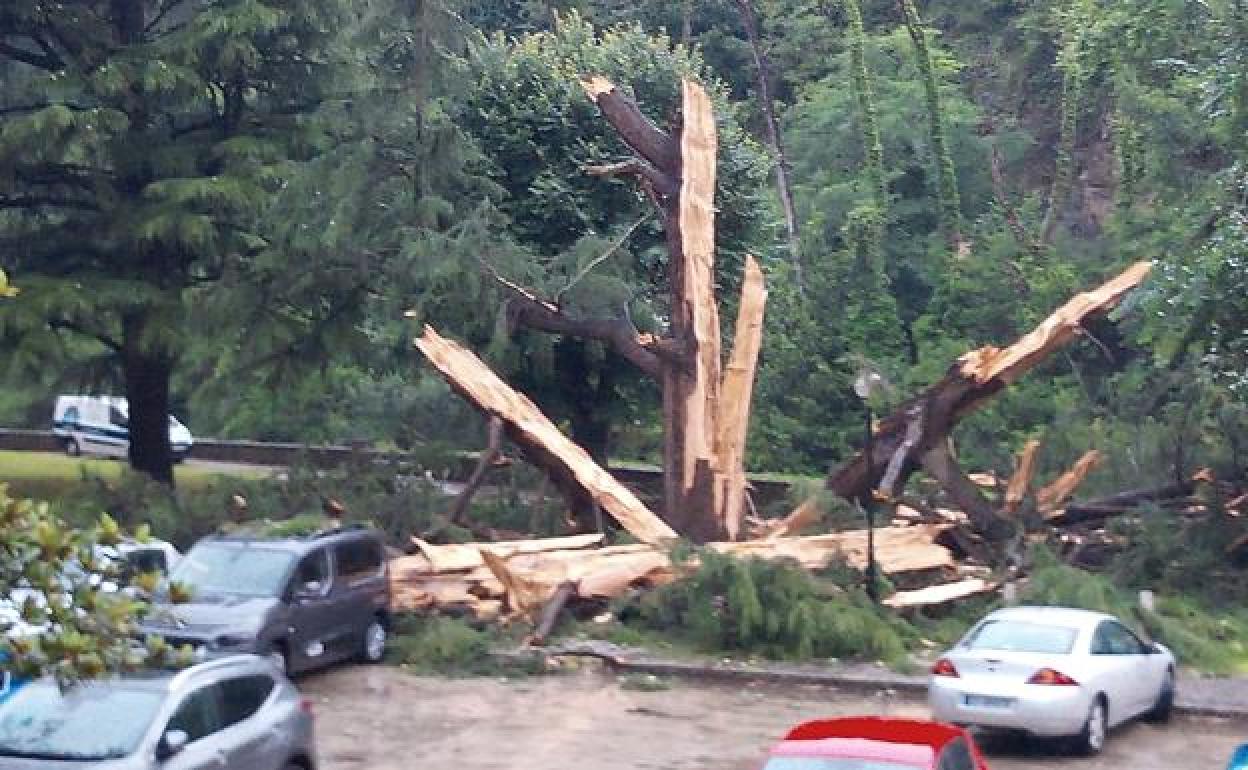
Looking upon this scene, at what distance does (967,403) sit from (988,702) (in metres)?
9.53

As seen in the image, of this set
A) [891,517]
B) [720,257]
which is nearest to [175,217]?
[720,257]

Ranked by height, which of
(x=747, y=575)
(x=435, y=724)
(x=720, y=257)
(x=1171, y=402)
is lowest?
(x=435, y=724)

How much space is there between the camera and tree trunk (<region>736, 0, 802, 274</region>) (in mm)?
49188

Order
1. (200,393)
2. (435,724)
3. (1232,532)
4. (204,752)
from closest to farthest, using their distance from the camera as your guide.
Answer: (204,752) < (435,724) < (1232,532) < (200,393)

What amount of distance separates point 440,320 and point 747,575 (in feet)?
31.5

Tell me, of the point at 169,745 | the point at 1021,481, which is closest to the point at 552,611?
the point at 1021,481

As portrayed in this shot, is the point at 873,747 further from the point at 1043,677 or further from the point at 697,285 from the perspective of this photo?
the point at 697,285

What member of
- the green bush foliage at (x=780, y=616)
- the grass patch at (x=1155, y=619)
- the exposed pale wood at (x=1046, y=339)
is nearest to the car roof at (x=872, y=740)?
the green bush foliage at (x=780, y=616)

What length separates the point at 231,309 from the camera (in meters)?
30.8

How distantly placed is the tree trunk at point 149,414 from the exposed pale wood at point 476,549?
11490 mm

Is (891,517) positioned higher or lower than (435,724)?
higher

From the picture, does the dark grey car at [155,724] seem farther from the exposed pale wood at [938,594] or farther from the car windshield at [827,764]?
the exposed pale wood at [938,594]

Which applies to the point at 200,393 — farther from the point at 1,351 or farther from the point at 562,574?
the point at 562,574

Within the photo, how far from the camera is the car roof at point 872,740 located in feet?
35.4
